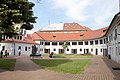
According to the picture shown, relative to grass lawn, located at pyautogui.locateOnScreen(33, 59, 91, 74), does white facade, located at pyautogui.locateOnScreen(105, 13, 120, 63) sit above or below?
above

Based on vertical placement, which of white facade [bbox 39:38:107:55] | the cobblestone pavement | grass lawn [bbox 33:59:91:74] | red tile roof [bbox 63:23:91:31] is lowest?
the cobblestone pavement

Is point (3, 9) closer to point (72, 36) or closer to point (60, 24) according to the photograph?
point (72, 36)

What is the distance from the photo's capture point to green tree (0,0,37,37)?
13898 mm

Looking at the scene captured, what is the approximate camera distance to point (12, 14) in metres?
14.5

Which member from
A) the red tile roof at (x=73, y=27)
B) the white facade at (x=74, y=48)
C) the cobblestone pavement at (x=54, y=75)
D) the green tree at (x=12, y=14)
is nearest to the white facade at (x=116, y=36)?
the cobblestone pavement at (x=54, y=75)

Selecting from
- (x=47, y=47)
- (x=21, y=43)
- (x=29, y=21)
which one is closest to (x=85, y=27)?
(x=47, y=47)

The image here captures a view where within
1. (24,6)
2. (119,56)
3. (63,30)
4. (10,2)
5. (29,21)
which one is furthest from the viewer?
(63,30)

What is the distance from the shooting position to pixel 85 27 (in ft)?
313

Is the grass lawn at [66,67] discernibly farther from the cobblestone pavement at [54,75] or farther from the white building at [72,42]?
the white building at [72,42]

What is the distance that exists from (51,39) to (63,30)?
18967 millimetres

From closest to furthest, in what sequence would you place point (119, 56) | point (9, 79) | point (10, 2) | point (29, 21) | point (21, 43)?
1. point (9, 79)
2. point (10, 2)
3. point (29, 21)
4. point (119, 56)
5. point (21, 43)

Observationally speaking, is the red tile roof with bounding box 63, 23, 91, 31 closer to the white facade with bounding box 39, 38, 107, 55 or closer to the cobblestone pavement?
the white facade with bounding box 39, 38, 107, 55

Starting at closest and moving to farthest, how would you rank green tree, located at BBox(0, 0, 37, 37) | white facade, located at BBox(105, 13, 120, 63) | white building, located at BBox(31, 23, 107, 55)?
green tree, located at BBox(0, 0, 37, 37)
white facade, located at BBox(105, 13, 120, 63)
white building, located at BBox(31, 23, 107, 55)

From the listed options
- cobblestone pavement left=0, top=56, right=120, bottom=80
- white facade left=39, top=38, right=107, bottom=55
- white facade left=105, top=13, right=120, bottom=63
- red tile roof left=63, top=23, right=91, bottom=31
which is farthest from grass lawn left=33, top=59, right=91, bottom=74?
red tile roof left=63, top=23, right=91, bottom=31
